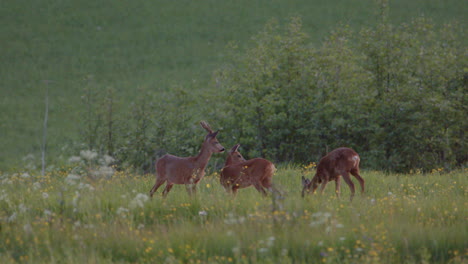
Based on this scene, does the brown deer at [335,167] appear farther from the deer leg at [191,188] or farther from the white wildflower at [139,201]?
the white wildflower at [139,201]

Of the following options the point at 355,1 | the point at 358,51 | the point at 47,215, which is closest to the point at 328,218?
the point at 47,215

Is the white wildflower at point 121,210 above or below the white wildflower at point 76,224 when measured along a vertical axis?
above

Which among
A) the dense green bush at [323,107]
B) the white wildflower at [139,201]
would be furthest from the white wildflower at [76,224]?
the dense green bush at [323,107]

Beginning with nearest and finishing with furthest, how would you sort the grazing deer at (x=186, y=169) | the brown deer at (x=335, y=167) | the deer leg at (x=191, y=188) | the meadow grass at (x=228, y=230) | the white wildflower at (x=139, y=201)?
the meadow grass at (x=228, y=230)
the white wildflower at (x=139, y=201)
the deer leg at (x=191, y=188)
the grazing deer at (x=186, y=169)
the brown deer at (x=335, y=167)

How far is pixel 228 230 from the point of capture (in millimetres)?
6773

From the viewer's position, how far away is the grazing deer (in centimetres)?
902

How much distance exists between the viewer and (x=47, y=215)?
25.3 ft

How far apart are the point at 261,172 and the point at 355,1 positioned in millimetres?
40961

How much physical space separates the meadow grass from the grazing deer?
45 cm

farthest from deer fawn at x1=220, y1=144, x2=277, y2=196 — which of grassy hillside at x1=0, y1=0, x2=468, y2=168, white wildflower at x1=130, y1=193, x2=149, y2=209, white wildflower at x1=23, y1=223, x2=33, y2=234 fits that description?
grassy hillside at x1=0, y1=0, x2=468, y2=168

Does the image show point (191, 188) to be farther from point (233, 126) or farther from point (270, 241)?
point (233, 126)

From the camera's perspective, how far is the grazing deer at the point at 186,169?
9.02 m

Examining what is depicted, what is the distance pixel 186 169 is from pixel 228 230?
247 cm

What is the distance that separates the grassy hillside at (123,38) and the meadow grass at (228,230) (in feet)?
81.2
